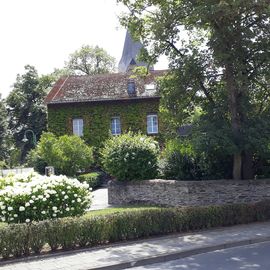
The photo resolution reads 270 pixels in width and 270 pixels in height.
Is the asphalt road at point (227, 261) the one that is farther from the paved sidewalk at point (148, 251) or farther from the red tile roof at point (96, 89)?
the red tile roof at point (96, 89)

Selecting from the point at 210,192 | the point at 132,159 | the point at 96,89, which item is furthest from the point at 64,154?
the point at 210,192

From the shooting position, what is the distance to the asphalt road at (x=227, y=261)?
30.3ft

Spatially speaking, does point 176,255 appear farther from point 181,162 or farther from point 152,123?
point 152,123

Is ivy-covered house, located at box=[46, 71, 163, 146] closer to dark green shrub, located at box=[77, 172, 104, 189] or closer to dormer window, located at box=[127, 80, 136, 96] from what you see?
dormer window, located at box=[127, 80, 136, 96]

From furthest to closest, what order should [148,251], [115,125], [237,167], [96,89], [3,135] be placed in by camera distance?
1. [3,135]
2. [96,89]
3. [115,125]
4. [237,167]
5. [148,251]

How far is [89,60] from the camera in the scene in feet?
239

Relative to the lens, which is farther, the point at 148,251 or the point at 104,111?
the point at 104,111

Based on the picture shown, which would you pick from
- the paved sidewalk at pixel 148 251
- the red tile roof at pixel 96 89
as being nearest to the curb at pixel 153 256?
the paved sidewalk at pixel 148 251

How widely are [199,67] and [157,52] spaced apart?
236 centimetres

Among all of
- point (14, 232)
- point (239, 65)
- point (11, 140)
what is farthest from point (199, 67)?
point (11, 140)

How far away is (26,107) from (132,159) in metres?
45.2

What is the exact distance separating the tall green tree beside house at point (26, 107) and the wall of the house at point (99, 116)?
23.8 metres

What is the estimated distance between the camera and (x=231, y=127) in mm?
17875

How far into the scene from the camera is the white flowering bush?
12.3 metres
